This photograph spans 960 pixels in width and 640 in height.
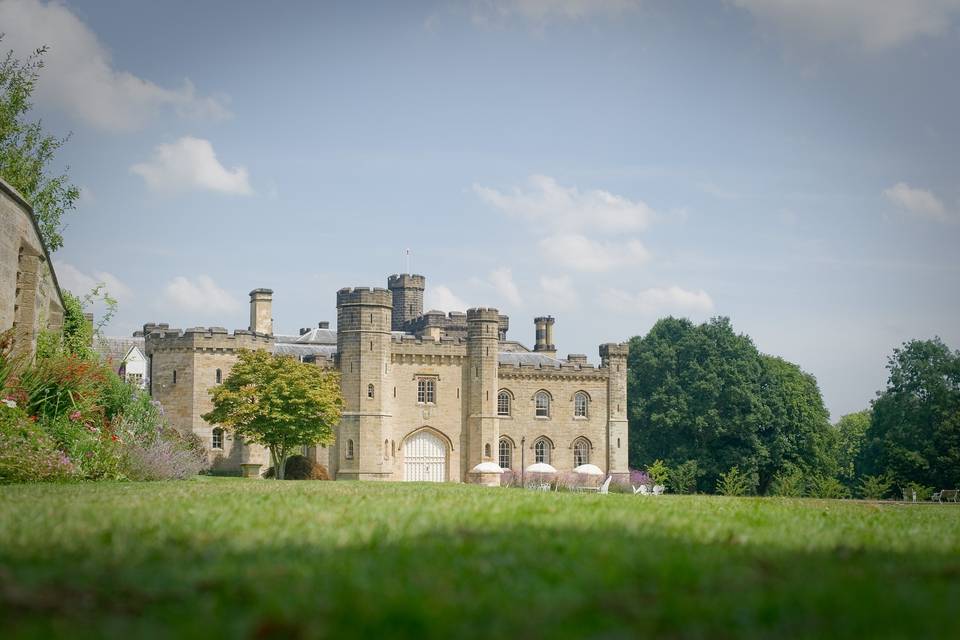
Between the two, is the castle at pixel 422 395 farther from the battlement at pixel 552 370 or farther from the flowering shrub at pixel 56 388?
the flowering shrub at pixel 56 388

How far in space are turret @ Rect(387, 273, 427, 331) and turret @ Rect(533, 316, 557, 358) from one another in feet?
29.8

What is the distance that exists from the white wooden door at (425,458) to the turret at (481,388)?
129 centimetres

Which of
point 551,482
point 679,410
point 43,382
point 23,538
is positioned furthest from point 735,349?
point 23,538

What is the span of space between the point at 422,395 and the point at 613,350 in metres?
11.0

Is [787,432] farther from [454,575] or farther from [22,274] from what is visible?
[454,575]

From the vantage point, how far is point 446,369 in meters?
55.1

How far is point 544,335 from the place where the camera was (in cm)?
6688

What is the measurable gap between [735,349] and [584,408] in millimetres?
10190

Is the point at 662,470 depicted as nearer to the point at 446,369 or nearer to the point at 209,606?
the point at 446,369

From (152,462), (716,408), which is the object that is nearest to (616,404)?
(716,408)

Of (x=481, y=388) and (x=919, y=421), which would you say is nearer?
(x=481, y=388)

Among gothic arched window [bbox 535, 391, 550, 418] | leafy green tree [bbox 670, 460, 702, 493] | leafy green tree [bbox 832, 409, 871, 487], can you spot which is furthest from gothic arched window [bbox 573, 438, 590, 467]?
leafy green tree [bbox 832, 409, 871, 487]

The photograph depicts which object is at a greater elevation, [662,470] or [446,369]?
[446,369]

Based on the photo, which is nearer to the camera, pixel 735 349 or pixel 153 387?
pixel 153 387
